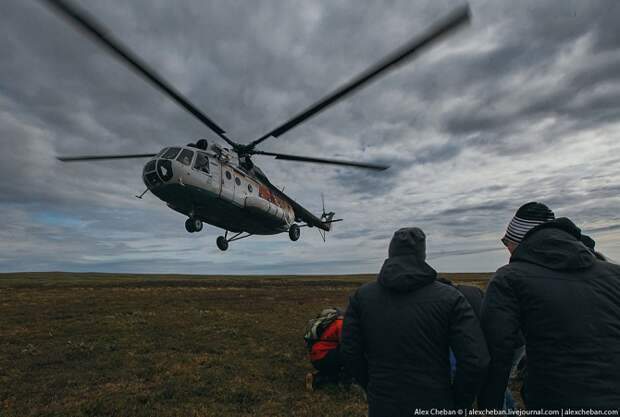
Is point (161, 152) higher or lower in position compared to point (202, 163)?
higher

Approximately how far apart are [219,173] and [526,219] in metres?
14.0

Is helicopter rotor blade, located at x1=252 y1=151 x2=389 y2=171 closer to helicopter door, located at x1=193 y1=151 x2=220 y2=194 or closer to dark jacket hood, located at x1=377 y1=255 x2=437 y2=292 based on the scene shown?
helicopter door, located at x1=193 y1=151 x2=220 y2=194

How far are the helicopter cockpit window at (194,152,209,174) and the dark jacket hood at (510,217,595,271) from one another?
1358 centimetres

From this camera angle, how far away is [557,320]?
2.69m

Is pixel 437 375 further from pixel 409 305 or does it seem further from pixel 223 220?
pixel 223 220

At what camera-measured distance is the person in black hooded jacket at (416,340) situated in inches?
115

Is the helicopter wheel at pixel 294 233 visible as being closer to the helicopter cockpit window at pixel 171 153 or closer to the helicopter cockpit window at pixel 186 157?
the helicopter cockpit window at pixel 186 157

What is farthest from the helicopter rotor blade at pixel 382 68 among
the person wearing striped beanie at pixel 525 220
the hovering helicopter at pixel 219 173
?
the person wearing striped beanie at pixel 525 220

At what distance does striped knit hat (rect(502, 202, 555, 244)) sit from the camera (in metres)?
3.25

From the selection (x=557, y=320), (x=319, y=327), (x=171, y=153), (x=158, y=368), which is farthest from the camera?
(x=171, y=153)

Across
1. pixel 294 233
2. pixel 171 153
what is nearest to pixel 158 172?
pixel 171 153

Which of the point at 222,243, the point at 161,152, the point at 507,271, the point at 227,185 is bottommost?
the point at 507,271

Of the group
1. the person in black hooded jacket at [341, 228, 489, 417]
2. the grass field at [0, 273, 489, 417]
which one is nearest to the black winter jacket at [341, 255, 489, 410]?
the person in black hooded jacket at [341, 228, 489, 417]

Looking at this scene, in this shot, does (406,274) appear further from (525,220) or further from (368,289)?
(525,220)
